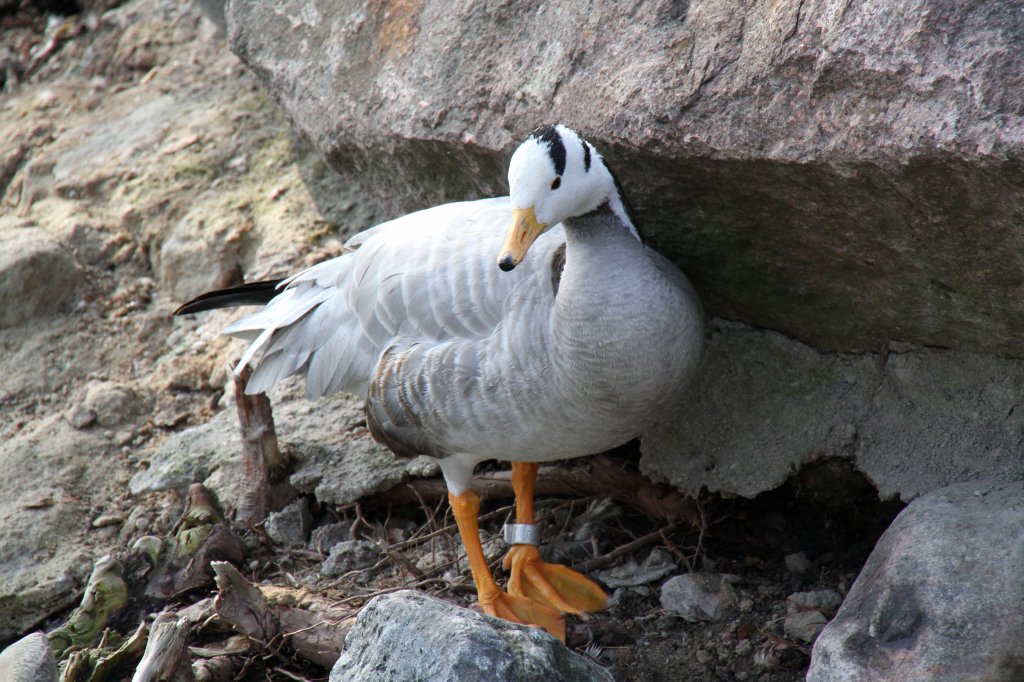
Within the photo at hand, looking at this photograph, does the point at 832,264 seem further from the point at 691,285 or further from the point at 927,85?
the point at 927,85

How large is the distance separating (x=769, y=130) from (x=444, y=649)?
1.53 metres

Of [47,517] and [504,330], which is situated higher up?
[504,330]

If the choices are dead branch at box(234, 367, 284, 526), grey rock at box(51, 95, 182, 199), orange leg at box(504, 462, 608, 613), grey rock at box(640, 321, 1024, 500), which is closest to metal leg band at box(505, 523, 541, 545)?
orange leg at box(504, 462, 608, 613)

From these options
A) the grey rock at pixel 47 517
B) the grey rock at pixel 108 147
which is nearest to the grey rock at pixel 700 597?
the grey rock at pixel 47 517

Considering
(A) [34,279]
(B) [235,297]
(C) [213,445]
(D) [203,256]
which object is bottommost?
(C) [213,445]

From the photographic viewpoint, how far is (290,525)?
13.8 feet

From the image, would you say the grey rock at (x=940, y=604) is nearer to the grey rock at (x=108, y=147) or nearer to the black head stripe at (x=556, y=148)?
the black head stripe at (x=556, y=148)

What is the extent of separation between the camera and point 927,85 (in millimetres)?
2457

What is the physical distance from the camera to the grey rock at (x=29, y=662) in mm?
3246

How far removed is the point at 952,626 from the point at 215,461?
2949 millimetres

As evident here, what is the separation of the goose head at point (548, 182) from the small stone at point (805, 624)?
144 cm

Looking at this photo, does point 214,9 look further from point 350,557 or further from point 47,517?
point 350,557

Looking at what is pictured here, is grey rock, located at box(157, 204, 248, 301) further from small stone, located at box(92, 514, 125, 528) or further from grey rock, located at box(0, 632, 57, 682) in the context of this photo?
grey rock, located at box(0, 632, 57, 682)

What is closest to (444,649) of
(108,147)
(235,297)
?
(235,297)
